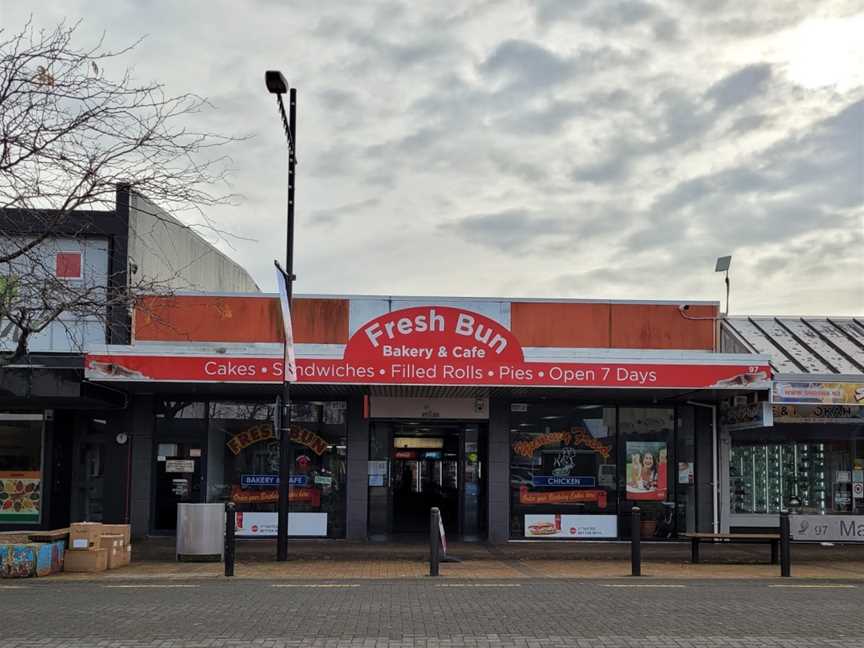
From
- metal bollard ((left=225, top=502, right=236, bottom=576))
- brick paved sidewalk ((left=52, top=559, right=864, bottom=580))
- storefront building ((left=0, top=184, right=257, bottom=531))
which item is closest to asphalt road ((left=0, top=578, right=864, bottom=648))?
metal bollard ((left=225, top=502, right=236, bottom=576))

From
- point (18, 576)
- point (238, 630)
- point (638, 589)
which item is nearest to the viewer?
point (238, 630)

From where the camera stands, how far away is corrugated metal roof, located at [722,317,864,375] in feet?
63.1

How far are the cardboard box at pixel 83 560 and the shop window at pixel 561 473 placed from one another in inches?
321

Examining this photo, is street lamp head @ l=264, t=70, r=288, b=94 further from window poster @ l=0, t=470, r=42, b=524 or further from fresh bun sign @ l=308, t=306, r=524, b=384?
window poster @ l=0, t=470, r=42, b=524

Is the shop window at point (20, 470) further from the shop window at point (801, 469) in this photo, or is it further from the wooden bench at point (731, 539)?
the shop window at point (801, 469)

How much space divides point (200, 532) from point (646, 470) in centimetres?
898

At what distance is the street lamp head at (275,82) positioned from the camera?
14859 mm

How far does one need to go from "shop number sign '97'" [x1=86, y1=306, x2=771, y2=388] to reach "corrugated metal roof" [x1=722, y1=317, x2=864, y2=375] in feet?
7.70

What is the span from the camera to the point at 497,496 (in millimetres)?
19797

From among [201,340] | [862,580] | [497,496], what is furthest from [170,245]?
[862,580]

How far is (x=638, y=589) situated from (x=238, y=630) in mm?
5705

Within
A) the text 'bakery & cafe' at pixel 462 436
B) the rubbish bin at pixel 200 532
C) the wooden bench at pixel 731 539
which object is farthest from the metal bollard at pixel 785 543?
the rubbish bin at pixel 200 532

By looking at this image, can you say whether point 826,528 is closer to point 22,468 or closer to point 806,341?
point 806,341

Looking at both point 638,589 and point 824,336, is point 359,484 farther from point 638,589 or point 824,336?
point 824,336
